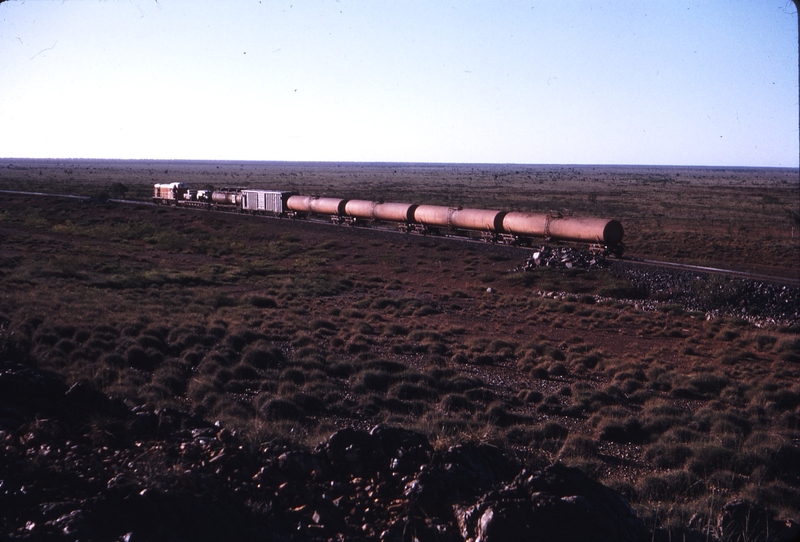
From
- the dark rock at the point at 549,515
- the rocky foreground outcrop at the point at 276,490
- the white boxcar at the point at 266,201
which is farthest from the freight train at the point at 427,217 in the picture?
the dark rock at the point at 549,515

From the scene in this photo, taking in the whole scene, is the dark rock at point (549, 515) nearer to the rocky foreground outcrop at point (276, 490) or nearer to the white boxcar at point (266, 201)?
the rocky foreground outcrop at point (276, 490)

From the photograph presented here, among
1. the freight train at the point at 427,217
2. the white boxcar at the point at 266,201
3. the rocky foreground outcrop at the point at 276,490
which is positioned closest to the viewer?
the rocky foreground outcrop at the point at 276,490

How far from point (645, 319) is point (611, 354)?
6.07m

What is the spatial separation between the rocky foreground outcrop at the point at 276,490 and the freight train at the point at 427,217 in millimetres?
28672

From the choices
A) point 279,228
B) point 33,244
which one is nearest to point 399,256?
point 279,228

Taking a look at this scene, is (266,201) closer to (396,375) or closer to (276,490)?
(396,375)

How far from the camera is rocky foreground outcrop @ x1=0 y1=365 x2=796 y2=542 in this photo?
4777 millimetres

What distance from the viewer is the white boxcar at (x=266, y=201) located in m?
57.5

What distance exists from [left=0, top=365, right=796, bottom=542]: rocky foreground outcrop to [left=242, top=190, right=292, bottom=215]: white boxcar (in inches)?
2041

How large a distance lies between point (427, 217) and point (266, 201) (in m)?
19.8

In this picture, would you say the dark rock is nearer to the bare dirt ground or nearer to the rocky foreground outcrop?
the rocky foreground outcrop

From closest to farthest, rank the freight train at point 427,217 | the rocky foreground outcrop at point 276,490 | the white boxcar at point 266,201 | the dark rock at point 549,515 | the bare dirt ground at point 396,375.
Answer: the dark rock at point 549,515 → the rocky foreground outcrop at point 276,490 → the bare dirt ground at point 396,375 → the freight train at point 427,217 → the white boxcar at point 266,201

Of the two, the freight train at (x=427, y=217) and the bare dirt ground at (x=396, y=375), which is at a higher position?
the freight train at (x=427, y=217)

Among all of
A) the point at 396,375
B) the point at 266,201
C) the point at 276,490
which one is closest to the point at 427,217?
the point at 266,201
